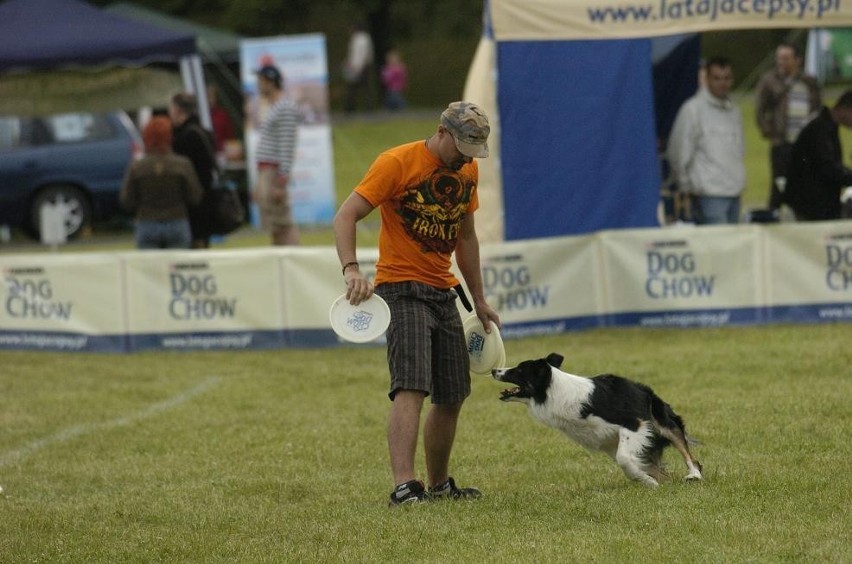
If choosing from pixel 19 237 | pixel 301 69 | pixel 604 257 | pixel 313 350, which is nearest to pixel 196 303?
pixel 313 350

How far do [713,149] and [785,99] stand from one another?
275 cm

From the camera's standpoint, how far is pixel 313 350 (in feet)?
40.1

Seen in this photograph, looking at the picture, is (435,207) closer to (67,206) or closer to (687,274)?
(687,274)

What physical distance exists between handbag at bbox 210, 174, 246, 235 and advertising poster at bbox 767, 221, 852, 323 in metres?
5.08

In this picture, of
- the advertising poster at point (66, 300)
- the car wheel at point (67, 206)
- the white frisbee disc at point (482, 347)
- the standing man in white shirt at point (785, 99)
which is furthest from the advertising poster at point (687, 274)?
the car wheel at point (67, 206)

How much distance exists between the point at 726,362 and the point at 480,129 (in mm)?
4883

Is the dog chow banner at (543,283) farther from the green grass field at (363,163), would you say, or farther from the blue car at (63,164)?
the blue car at (63,164)

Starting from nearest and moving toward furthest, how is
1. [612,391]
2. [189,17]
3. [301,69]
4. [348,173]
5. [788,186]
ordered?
[612,391]
[788,186]
[301,69]
[348,173]
[189,17]

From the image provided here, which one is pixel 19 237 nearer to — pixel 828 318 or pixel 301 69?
pixel 301 69

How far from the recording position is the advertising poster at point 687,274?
473 inches

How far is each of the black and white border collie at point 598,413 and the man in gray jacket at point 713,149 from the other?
6.68 m

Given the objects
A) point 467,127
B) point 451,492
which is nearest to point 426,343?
point 451,492

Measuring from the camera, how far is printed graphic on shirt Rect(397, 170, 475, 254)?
653cm

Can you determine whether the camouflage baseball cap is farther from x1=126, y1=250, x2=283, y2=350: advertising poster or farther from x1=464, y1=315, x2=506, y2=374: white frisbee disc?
x1=126, y1=250, x2=283, y2=350: advertising poster
